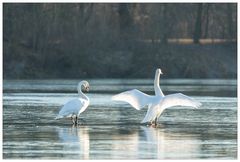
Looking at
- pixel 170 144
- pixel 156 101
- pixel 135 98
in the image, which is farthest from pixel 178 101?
pixel 170 144

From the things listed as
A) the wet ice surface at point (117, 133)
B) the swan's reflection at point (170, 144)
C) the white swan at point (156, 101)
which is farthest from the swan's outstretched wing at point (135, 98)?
the swan's reflection at point (170, 144)

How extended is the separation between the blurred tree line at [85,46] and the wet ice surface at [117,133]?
2281cm

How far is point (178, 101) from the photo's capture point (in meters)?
19.0

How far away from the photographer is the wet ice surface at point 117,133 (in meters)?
13.7

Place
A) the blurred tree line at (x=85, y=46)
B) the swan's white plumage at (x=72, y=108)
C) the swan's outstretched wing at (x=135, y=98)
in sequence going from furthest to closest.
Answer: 1. the blurred tree line at (x=85, y=46)
2. the swan's outstretched wing at (x=135, y=98)
3. the swan's white plumage at (x=72, y=108)

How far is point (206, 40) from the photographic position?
6075cm

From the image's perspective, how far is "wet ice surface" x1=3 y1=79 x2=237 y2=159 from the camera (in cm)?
1366

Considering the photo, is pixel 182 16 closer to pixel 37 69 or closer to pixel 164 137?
pixel 37 69

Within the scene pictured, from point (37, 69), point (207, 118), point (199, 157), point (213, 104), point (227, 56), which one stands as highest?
point (227, 56)

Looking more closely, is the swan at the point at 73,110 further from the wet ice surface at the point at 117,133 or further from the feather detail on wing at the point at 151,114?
the feather detail on wing at the point at 151,114

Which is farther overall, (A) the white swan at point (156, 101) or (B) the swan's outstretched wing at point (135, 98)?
(B) the swan's outstretched wing at point (135, 98)

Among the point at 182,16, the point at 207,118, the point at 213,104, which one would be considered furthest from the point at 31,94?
the point at 182,16

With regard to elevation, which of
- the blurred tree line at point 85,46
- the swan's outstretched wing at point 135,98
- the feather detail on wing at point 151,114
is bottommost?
the feather detail on wing at point 151,114

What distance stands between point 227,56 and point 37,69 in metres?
11.4
